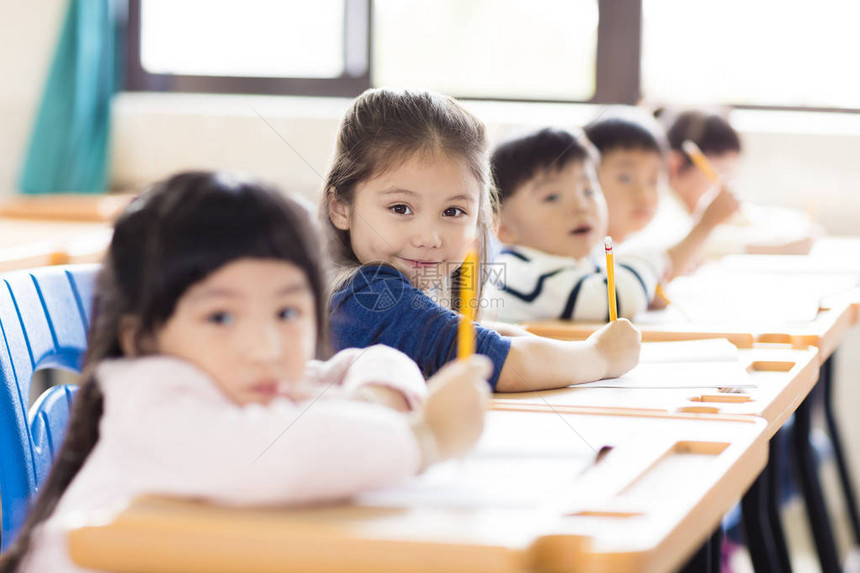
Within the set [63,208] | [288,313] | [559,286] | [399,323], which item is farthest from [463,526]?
[63,208]

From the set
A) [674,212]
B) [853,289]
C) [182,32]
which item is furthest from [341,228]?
[182,32]

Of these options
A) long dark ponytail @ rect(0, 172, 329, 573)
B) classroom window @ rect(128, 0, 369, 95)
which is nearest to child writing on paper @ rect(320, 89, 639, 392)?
long dark ponytail @ rect(0, 172, 329, 573)

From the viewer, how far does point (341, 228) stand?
1.38 metres

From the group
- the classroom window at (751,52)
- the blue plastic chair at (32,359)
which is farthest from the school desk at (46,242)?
the classroom window at (751,52)

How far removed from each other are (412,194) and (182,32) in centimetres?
261

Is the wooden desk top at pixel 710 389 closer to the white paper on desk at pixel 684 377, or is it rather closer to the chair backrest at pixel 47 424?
the white paper on desk at pixel 684 377

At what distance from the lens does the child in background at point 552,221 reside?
166cm

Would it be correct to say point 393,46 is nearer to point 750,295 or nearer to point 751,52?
point 751,52

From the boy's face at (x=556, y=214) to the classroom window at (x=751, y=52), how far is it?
5.35 feet

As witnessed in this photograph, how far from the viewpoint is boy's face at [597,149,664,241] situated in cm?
218

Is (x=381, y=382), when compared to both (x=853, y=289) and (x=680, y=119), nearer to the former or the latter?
(x=853, y=289)

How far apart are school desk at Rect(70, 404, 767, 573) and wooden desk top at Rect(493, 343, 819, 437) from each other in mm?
218

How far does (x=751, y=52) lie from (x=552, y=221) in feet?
6.17

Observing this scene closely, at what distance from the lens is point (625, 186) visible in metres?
2.19
